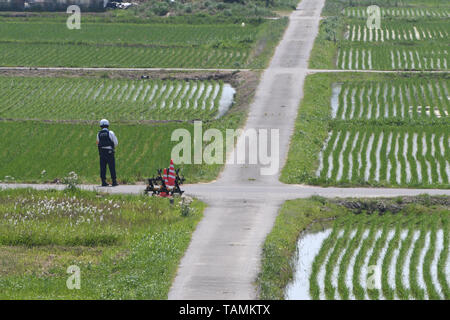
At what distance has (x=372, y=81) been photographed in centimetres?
4984

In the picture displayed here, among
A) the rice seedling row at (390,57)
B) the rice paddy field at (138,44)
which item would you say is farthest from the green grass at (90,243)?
the rice seedling row at (390,57)

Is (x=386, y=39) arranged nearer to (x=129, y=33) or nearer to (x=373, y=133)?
(x=129, y=33)

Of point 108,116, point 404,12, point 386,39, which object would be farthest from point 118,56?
point 404,12

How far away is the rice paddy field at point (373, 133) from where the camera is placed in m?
32.5

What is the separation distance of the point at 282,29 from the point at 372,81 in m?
16.4

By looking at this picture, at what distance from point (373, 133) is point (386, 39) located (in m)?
25.0

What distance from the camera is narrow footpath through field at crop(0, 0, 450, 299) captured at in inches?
856

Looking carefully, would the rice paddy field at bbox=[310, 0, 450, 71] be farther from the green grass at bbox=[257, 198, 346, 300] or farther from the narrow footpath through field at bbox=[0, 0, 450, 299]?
the green grass at bbox=[257, 198, 346, 300]

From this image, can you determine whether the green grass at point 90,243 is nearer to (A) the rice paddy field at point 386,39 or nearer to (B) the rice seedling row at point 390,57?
(A) the rice paddy field at point 386,39

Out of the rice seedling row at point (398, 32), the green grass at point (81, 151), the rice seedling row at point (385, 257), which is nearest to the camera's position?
the rice seedling row at point (385, 257)

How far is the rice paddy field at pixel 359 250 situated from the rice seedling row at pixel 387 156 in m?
2.83

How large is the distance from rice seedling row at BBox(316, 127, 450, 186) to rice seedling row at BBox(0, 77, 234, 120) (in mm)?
8242

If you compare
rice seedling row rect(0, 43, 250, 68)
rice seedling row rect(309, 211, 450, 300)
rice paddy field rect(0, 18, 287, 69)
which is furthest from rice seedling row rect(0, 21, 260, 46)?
rice seedling row rect(309, 211, 450, 300)

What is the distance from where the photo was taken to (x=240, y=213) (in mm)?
27344
